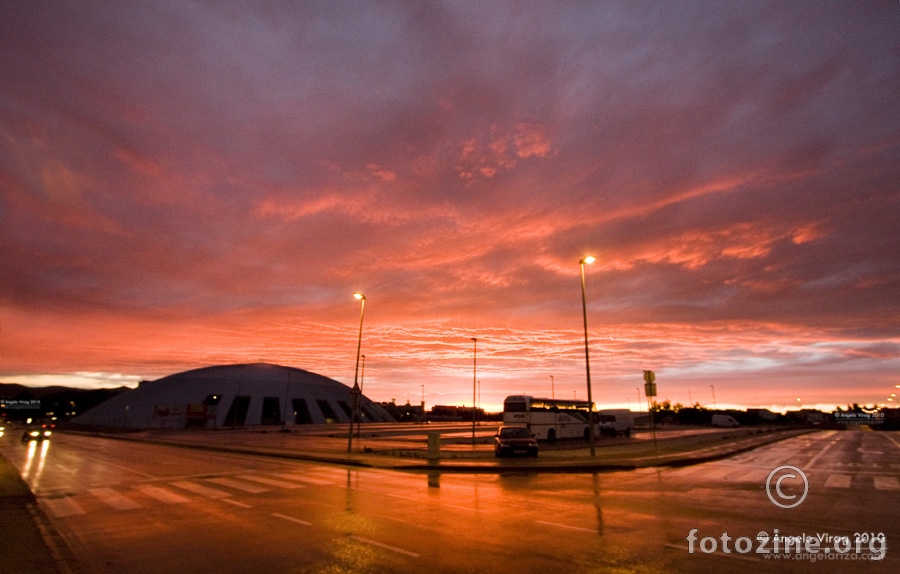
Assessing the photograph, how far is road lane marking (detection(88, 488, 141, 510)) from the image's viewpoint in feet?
41.9

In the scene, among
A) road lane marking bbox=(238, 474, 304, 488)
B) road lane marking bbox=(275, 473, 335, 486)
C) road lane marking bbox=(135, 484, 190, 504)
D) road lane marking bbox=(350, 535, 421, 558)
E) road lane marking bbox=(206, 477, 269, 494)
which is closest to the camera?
road lane marking bbox=(350, 535, 421, 558)

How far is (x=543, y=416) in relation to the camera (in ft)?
136

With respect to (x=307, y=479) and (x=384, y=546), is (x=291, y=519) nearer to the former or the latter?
(x=384, y=546)

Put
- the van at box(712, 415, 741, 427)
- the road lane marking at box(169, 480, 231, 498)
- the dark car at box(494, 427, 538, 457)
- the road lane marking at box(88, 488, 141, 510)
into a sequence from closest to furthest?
the road lane marking at box(88, 488, 141, 510) < the road lane marking at box(169, 480, 231, 498) < the dark car at box(494, 427, 538, 457) < the van at box(712, 415, 741, 427)

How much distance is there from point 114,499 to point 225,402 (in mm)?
88524

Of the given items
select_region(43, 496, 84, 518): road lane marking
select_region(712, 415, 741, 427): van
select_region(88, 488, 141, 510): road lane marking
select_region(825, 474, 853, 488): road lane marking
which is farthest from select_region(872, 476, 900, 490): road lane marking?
select_region(712, 415, 741, 427): van

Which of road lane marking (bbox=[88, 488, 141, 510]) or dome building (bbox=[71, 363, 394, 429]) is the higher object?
dome building (bbox=[71, 363, 394, 429])

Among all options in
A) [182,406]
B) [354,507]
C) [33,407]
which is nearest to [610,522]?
[354,507]

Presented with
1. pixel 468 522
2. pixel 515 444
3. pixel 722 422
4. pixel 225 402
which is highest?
pixel 225 402

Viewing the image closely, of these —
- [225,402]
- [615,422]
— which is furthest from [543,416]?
[225,402]

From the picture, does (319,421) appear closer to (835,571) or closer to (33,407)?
(835,571)

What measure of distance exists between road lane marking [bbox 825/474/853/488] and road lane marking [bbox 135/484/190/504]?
2064 cm

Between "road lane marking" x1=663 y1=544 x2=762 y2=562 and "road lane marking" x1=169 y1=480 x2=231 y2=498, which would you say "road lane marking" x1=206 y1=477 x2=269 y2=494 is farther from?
"road lane marking" x1=663 y1=544 x2=762 y2=562

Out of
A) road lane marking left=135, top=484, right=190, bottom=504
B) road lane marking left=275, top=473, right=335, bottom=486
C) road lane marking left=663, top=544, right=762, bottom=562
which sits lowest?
road lane marking left=135, top=484, right=190, bottom=504
